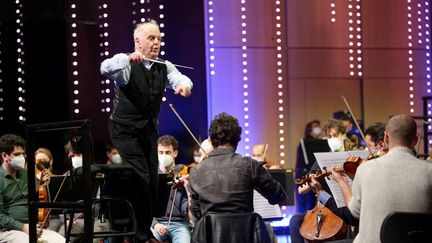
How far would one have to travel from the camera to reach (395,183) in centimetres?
346

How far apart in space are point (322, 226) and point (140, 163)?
1854mm

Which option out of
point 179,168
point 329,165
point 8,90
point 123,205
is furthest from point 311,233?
point 8,90

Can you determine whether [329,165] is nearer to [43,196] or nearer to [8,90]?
[43,196]

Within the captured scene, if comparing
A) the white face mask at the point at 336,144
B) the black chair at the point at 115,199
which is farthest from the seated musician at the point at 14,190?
the white face mask at the point at 336,144

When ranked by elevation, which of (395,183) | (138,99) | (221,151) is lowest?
(395,183)

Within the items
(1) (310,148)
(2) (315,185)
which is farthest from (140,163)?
(1) (310,148)

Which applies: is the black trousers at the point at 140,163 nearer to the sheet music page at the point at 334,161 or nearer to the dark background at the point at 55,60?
the sheet music page at the point at 334,161

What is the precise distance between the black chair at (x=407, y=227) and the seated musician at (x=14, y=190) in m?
2.94

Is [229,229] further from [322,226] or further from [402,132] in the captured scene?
[322,226]

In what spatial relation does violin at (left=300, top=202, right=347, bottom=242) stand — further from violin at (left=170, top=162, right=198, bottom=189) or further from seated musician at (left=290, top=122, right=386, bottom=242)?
violin at (left=170, top=162, right=198, bottom=189)

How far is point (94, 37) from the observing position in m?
7.23

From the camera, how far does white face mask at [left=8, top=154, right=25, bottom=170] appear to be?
5.44 metres

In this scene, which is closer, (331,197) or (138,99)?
(138,99)

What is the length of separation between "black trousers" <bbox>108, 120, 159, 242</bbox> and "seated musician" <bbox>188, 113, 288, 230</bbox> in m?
0.30
